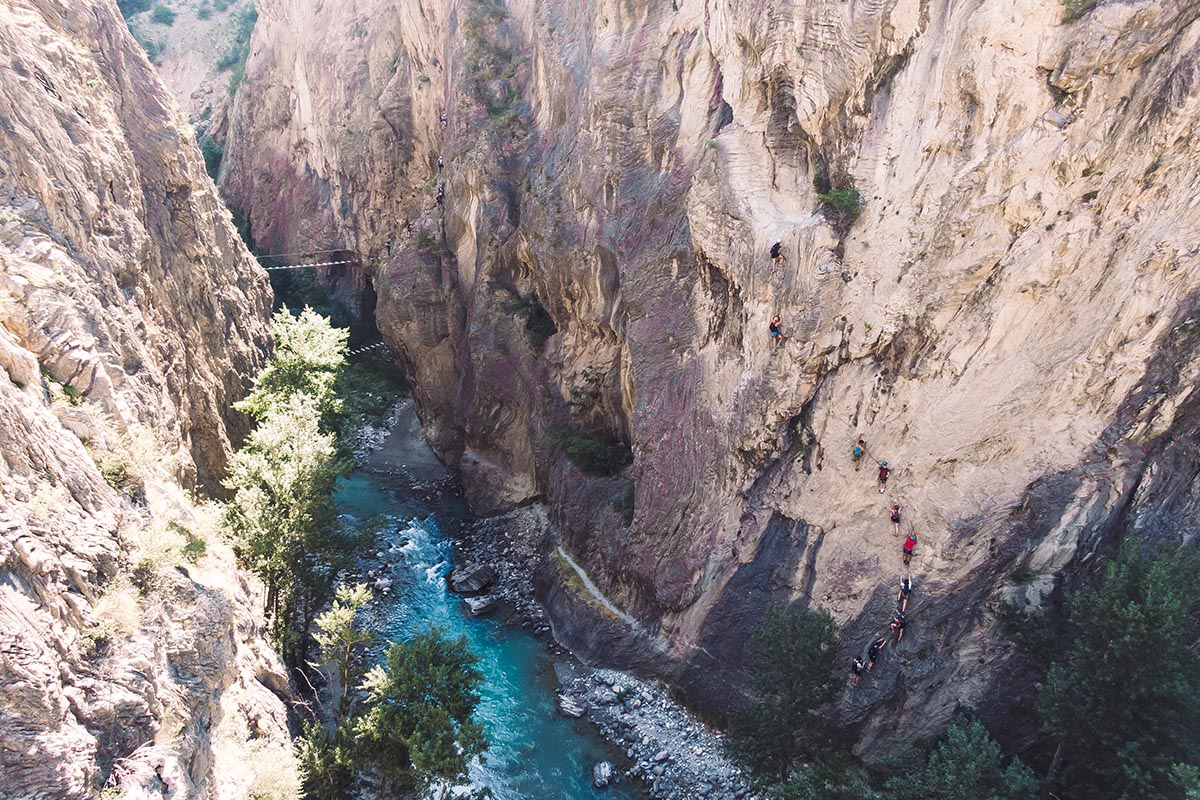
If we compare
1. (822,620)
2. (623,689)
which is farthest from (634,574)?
(822,620)

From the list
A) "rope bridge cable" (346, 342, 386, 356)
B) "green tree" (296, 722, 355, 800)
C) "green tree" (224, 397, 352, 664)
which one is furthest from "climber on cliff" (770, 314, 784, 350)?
"rope bridge cable" (346, 342, 386, 356)

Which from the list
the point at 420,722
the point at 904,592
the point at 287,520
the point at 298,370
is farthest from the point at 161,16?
the point at 904,592

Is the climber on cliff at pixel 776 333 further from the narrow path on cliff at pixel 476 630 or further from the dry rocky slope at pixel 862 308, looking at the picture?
the narrow path on cliff at pixel 476 630

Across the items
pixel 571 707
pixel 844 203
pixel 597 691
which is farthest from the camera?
pixel 597 691

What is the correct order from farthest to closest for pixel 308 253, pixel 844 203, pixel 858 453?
pixel 308 253 < pixel 858 453 < pixel 844 203

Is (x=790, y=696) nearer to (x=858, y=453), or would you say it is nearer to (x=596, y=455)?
(x=858, y=453)

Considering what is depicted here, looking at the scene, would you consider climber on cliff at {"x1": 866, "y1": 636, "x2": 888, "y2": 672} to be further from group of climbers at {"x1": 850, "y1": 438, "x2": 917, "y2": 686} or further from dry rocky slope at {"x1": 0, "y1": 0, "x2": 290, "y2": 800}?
dry rocky slope at {"x1": 0, "y1": 0, "x2": 290, "y2": 800}
